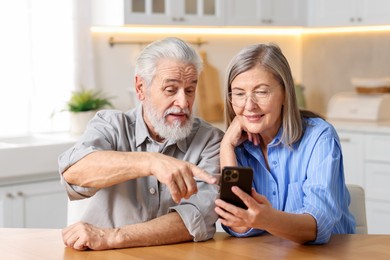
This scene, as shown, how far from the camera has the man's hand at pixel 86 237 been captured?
2.27 metres

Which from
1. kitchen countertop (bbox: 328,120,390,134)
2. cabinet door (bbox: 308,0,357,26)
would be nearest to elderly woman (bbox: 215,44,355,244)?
kitchen countertop (bbox: 328,120,390,134)

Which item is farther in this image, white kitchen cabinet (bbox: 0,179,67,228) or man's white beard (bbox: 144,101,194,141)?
white kitchen cabinet (bbox: 0,179,67,228)

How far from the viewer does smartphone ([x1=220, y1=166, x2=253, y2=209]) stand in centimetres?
212

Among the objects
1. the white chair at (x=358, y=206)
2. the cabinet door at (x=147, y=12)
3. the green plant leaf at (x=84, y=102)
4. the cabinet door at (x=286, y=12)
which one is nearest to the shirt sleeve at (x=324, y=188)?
the white chair at (x=358, y=206)

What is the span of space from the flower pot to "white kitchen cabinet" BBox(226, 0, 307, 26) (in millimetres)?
1254

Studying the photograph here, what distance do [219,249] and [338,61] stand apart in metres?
3.82

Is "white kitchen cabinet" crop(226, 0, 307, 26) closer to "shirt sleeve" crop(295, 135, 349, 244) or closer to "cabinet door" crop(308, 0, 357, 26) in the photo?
"cabinet door" crop(308, 0, 357, 26)

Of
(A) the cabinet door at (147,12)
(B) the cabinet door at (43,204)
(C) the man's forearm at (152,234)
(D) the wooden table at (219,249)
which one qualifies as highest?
(A) the cabinet door at (147,12)

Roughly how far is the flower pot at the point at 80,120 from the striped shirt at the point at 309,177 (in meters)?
2.20

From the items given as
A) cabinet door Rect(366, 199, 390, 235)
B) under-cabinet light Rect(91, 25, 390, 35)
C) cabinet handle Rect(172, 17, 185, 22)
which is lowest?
cabinet door Rect(366, 199, 390, 235)

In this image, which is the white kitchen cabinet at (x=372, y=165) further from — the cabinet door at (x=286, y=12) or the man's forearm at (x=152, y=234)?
the man's forearm at (x=152, y=234)

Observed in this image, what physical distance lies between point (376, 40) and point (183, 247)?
3.62 m

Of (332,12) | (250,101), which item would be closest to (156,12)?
(332,12)

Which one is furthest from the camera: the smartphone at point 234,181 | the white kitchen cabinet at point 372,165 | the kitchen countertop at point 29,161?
the white kitchen cabinet at point 372,165
